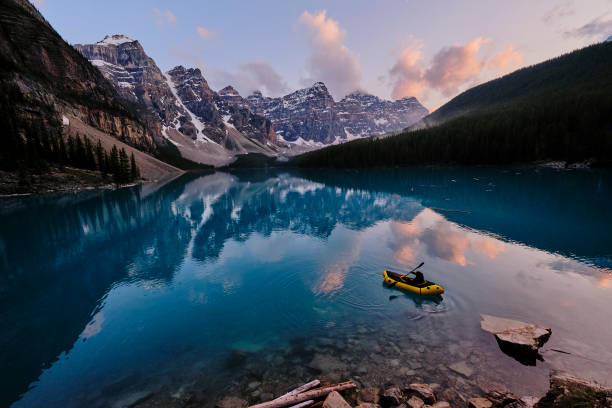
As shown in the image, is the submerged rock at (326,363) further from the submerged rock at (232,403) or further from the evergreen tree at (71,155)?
the evergreen tree at (71,155)

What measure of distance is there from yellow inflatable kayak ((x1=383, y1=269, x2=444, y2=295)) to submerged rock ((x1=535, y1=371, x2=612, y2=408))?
8.36 m

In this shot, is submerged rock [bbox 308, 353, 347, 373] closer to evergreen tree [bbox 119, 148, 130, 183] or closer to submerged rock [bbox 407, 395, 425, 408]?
submerged rock [bbox 407, 395, 425, 408]

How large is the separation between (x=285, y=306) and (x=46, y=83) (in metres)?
189

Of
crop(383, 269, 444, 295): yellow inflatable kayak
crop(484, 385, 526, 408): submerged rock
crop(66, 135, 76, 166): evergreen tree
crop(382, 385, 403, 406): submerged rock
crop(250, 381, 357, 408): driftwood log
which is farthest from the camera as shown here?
crop(66, 135, 76, 166): evergreen tree

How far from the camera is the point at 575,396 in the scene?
19.8 ft

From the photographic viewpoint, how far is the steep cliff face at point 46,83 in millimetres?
90125

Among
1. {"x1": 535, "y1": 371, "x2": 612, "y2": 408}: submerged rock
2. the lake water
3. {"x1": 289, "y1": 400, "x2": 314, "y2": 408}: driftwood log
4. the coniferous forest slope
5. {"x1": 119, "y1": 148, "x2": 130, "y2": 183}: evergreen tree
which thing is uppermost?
the coniferous forest slope

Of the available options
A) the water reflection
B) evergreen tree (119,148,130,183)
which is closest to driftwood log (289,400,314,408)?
the water reflection

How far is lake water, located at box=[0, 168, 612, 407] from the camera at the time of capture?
992 cm

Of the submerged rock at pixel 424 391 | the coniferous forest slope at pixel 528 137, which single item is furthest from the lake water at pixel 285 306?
the coniferous forest slope at pixel 528 137

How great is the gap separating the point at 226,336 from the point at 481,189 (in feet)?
214

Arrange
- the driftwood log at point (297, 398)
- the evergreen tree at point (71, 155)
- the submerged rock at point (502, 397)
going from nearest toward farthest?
1. the submerged rock at point (502, 397)
2. the driftwood log at point (297, 398)
3. the evergreen tree at point (71, 155)

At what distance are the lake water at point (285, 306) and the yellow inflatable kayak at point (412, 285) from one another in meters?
0.66

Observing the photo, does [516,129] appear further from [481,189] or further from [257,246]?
[257,246]
